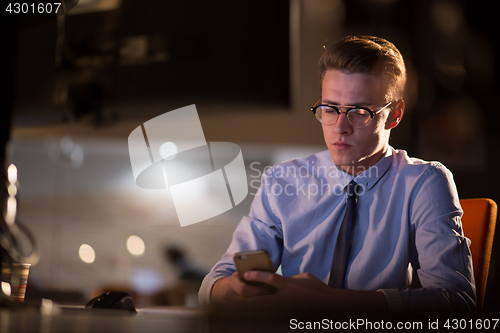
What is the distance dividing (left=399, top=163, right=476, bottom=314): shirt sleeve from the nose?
275 mm

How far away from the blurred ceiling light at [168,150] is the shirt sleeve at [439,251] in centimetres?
102

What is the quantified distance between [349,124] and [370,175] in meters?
0.19

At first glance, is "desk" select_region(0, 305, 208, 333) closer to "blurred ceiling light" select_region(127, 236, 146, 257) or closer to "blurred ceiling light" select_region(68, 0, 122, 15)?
"blurred ceiling light" select_region(127, 236, 146, 257)

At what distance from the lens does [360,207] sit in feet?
3.81

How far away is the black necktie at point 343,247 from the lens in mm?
1062

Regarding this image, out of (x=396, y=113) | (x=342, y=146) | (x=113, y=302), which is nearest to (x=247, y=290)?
(x=113, y=302)

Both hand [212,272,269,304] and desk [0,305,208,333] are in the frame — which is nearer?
desk [0,305,208,333]

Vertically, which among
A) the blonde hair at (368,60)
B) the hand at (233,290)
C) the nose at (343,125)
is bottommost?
the hand at (233,290)

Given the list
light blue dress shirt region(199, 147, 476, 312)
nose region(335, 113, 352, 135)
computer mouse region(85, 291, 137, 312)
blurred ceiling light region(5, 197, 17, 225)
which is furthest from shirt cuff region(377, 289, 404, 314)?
blurred ceiling light region(5, 197, 17, 225)

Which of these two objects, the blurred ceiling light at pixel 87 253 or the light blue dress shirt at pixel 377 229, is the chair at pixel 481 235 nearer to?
the light blue dress shirt at pixel 377 229

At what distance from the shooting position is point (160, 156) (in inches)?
64.1

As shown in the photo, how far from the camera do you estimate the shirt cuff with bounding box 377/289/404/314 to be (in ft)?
2.81

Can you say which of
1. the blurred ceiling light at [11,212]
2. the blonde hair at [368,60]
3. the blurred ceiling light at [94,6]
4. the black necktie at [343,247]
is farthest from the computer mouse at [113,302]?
the blurred ceiling light at [94,6]

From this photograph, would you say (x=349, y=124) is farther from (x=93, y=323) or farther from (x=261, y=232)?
(x=93, y=323)
